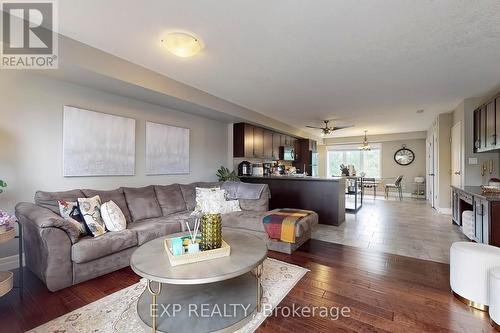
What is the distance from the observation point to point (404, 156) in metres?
9.29

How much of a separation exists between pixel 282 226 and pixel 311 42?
228cm

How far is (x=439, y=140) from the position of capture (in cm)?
591

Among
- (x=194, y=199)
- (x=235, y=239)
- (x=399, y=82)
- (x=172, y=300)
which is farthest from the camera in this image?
(x=194, y=199)

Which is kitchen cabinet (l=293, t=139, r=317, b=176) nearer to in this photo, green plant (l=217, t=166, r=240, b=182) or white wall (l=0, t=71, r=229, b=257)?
green plant (l=217, t=166, r=240, b=182)

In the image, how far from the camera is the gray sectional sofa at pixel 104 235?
7.14 ft

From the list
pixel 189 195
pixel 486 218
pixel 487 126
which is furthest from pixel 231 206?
pixel 487 126

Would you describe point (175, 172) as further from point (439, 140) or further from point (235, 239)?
point (439, 140)

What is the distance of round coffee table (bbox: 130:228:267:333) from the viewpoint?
155 cm

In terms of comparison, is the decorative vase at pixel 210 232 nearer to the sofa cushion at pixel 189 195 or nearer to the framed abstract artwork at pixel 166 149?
the sofa cushion at pixel 189 195

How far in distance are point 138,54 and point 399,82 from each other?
379 cm

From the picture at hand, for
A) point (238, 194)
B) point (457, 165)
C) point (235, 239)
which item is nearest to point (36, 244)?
point (235, 239)

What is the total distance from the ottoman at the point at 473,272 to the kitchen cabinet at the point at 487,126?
2.53 metres

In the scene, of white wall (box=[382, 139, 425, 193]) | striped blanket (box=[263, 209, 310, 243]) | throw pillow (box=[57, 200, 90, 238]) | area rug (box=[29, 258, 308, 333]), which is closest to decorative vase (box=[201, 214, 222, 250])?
area rug (box=[29, 258, 308, 333])

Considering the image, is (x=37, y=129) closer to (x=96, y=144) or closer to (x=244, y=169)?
(x=96, y=144)
